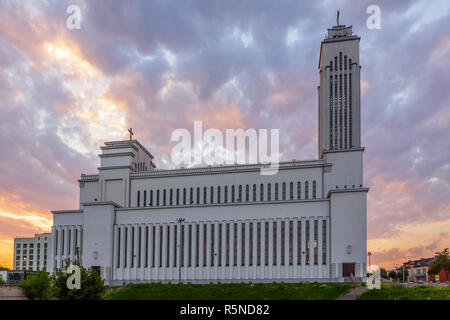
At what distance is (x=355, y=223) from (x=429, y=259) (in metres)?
99.3

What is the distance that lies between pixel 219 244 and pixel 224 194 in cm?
958

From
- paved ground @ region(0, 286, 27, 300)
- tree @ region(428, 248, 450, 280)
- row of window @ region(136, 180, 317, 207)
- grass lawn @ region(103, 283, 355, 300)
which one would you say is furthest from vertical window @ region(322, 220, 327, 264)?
tree @ region(428, 248, 450, 280)

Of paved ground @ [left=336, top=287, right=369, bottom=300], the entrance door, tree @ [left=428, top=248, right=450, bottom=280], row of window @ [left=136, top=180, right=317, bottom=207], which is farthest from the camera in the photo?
tree @ [left=428, top=248, right=450, bottom=280]

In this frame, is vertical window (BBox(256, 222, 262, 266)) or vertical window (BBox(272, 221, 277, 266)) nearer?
vertical window (BBox(272, 221, 277, 266))

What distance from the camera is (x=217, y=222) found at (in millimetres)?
68438

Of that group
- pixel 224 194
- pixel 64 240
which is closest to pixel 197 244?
pixel 224 194

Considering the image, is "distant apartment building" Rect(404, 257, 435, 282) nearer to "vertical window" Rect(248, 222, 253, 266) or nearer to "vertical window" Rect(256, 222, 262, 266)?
"vertical window" Rect(256, 222, 262, 266)

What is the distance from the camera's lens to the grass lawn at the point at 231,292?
37469mm

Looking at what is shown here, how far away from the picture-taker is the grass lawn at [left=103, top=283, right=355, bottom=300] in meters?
37.5

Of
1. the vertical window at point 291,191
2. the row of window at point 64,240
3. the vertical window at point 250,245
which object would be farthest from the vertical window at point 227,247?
the row of window at point 64,240

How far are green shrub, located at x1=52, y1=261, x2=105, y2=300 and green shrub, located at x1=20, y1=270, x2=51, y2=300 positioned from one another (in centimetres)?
152

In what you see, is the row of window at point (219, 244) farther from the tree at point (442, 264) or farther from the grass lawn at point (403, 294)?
the tree at point (442, 264)

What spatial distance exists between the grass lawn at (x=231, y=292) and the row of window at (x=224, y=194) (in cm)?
2946
